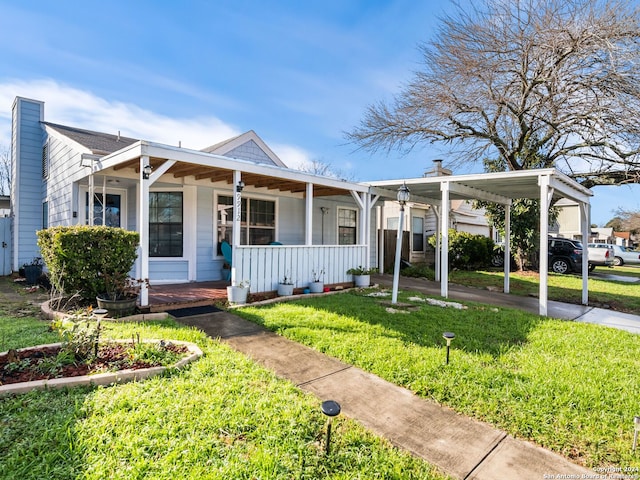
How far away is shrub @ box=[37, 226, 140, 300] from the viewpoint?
5.21 metres

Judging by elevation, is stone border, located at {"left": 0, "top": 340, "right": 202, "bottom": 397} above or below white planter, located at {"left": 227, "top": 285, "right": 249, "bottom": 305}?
below

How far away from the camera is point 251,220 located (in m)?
9.04

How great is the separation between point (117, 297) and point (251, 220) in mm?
4277

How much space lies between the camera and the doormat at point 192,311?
550 cm

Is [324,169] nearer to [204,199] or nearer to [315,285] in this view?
[204,199]

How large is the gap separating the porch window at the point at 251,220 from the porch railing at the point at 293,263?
1.95 metres

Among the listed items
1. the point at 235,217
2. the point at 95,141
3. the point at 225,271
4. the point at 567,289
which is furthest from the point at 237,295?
the point at 567,289

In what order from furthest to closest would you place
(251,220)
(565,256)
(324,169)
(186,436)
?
1. (324,169)
2. (565,256)
3. (251,220)
4. (186,436)

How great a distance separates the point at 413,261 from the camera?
15414 millimetres

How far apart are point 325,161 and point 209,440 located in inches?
1189

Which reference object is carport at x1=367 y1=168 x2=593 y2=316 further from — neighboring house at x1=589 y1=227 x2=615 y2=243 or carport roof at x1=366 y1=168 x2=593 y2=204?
neighboring house at x1=589 y1=227 x2=615 y2=243

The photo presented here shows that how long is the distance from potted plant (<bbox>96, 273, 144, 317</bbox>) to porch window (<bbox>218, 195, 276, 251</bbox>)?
3.27 m

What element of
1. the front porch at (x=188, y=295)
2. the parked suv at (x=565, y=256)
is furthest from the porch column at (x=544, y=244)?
the parked suv at (x=565, y=256)

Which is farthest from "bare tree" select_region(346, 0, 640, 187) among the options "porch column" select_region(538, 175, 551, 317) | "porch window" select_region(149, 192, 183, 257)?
"porch window" select_region(149, 192, 183, 257)
